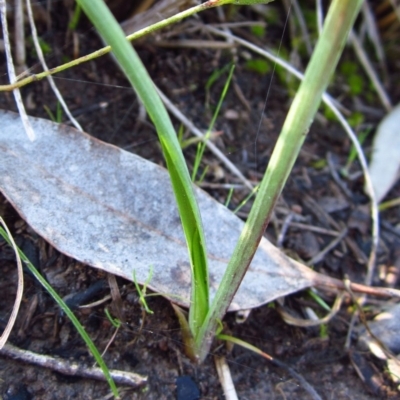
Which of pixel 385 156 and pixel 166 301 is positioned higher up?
pixel 385 156

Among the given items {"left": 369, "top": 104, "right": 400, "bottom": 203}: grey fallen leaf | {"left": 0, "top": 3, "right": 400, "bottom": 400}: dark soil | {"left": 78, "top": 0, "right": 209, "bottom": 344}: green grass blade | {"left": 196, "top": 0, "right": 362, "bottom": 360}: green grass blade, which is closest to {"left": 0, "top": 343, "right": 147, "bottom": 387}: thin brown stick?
{"left": 0, "top": 3, "right": 400, "bottom": 400}: dark soil

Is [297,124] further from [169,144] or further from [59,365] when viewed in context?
[59,365]

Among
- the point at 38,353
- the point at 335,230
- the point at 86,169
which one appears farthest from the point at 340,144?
the point at 38,353

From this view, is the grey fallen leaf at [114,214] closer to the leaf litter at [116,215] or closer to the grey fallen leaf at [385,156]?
the leaf litter at [116,215]

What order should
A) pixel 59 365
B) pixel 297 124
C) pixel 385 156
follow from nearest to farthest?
pixel 297 124 < pixel 59 365 < pixel 385 156

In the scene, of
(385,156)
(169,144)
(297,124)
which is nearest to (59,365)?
(169,144)

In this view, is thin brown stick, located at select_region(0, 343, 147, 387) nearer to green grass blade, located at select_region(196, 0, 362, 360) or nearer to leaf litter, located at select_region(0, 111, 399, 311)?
leaf litter, located at select_region(0, 111, 399, 311)
